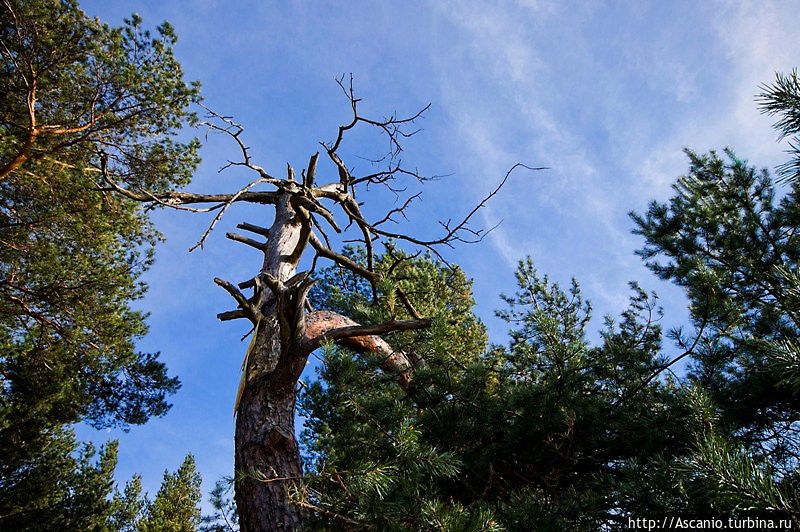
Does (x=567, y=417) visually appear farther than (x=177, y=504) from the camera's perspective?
No

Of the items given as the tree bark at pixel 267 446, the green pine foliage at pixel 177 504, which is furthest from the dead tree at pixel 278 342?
the green pine foliage at pixel 177 504

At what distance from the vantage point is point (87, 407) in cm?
898

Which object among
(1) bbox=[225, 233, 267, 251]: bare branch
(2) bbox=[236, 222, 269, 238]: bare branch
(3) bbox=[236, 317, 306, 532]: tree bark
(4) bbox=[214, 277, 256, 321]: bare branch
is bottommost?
(3) bbox=[236, 317, 306, 532]: tree bark

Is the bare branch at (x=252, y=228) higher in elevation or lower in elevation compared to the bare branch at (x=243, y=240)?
higher

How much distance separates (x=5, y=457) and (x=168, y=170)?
5.63 meters

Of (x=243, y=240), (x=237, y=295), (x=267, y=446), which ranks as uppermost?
(x=243, y=240)

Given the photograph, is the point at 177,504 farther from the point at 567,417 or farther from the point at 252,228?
the point at 567,417

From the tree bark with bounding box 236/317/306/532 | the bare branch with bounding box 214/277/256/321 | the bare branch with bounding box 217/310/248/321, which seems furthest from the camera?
the bare branch with bounding box 217/310/248/321

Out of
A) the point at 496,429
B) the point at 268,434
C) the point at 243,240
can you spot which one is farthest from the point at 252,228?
the point at 496,429

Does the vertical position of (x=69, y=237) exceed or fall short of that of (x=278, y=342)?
it exceeds it

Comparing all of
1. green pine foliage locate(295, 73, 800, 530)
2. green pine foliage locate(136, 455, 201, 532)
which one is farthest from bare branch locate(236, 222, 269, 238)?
green pine foliage locate(136, 455, 201, 532)

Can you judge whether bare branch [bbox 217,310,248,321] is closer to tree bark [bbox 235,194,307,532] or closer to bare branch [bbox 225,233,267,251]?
tree bark [bbox 235,194,307,532]

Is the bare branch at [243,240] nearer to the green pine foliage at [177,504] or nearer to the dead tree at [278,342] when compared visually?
the dead tree at [278,342]

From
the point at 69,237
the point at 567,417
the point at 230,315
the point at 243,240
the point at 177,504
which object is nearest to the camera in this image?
the point at 567,417
